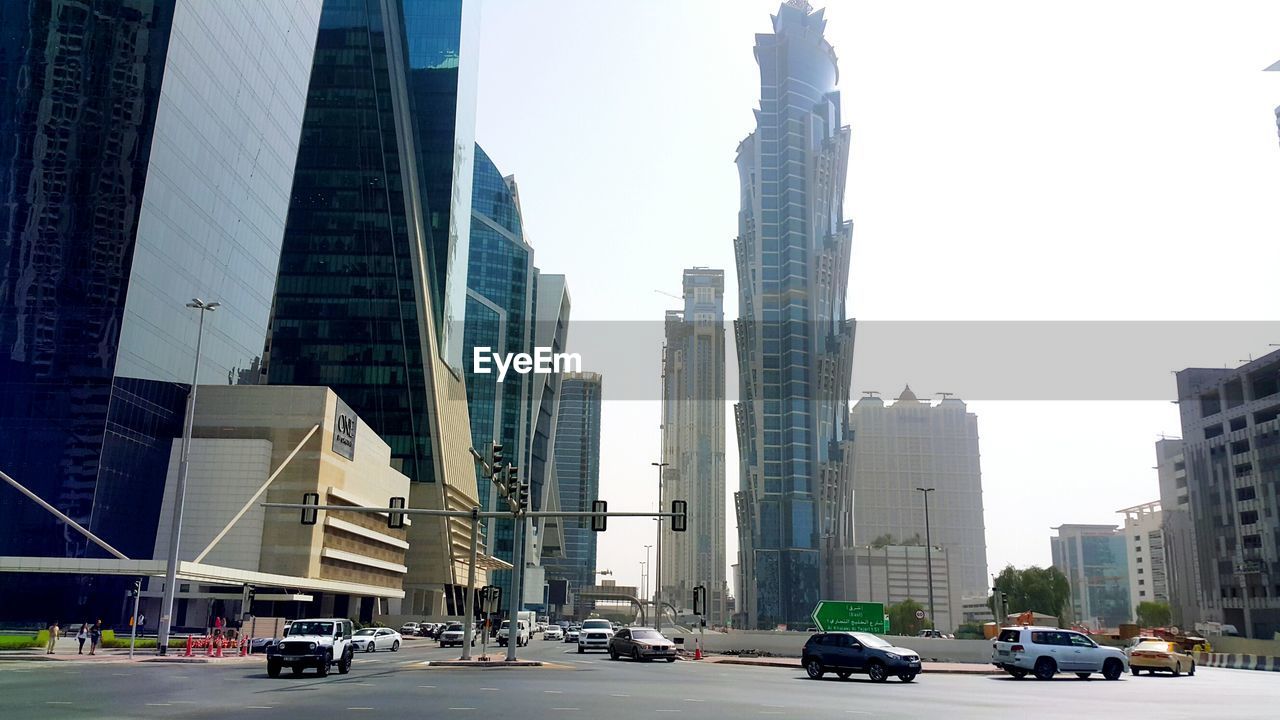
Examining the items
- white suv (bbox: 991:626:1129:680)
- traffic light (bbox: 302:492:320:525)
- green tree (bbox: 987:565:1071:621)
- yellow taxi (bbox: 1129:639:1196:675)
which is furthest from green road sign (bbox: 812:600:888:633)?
green tree (bbox: 987:565:1071:621)

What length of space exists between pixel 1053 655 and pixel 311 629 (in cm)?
2620

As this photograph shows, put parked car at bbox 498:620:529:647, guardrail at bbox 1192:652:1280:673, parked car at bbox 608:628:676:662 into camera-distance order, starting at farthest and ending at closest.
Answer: parked car at bbox 498:620:529:647, guardrail at bbox 1192:652:1280:673, parked car at bbox 608:628:676:662

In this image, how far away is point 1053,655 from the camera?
3381 centimetres

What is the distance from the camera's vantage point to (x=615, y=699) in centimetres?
2161

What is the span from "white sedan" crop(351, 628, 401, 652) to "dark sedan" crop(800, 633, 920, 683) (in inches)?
1137

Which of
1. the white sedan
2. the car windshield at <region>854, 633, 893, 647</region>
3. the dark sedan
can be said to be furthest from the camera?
the white sedan

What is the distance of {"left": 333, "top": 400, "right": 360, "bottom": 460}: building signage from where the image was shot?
274 ft

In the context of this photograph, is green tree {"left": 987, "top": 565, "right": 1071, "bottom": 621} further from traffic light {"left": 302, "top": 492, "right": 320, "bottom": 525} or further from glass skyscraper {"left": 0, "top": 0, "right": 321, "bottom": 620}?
traffic light {"left": 302, "top": 492, "right": 320, "bottom": 525}

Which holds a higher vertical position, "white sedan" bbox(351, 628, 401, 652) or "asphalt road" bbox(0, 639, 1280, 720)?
"asphalt road" bbox(0, 639, 1280, 720)

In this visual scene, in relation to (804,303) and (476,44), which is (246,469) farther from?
(804,303)

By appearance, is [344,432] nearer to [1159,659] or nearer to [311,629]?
[311,629]

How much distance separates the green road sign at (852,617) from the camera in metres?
48.5

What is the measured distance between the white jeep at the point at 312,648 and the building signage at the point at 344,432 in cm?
5389

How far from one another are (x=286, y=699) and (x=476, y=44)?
137 m
